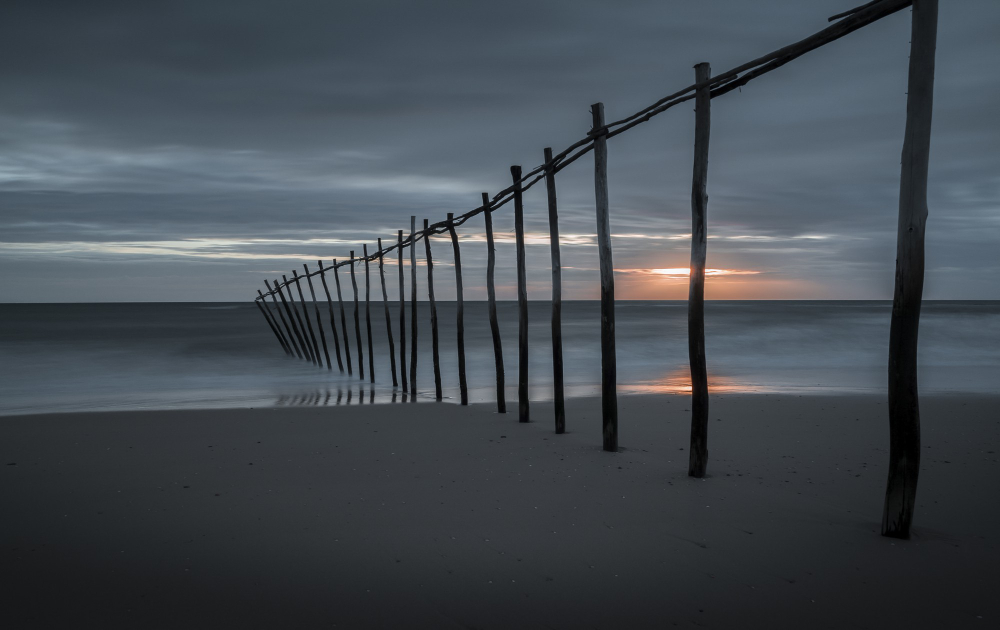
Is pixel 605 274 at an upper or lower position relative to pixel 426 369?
upper

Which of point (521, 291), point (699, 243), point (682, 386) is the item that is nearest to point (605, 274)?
point (699, 243)

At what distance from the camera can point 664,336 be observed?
34.3 meters

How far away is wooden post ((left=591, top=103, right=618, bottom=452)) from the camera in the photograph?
593 centimetres

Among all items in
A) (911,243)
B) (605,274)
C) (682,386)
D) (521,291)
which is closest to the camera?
(911,243)

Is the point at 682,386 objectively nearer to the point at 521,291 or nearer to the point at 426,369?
the point at 521,291

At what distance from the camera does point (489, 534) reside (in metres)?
3.99

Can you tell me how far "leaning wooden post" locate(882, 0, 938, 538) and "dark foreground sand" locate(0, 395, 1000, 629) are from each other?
671mm

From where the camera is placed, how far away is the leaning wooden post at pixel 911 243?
128 inches

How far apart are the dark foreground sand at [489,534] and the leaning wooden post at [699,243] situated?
0.63 meters

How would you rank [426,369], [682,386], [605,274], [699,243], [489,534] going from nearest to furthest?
[489,534], [699,243], [605,274], [682,386], [426,369]

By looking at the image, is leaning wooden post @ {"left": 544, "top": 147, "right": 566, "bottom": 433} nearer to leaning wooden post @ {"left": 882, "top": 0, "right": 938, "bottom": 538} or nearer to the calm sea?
leaning wooden post @ {"left": 882, "top": 0, "right": 938, "bottom": 538}

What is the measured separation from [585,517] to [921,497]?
2507mm

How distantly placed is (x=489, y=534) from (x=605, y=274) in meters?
2.91

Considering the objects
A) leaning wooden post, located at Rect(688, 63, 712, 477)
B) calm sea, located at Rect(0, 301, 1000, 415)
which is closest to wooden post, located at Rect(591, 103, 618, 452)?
leaning wooden post, located at Rect(688, 63, 712, 477)
